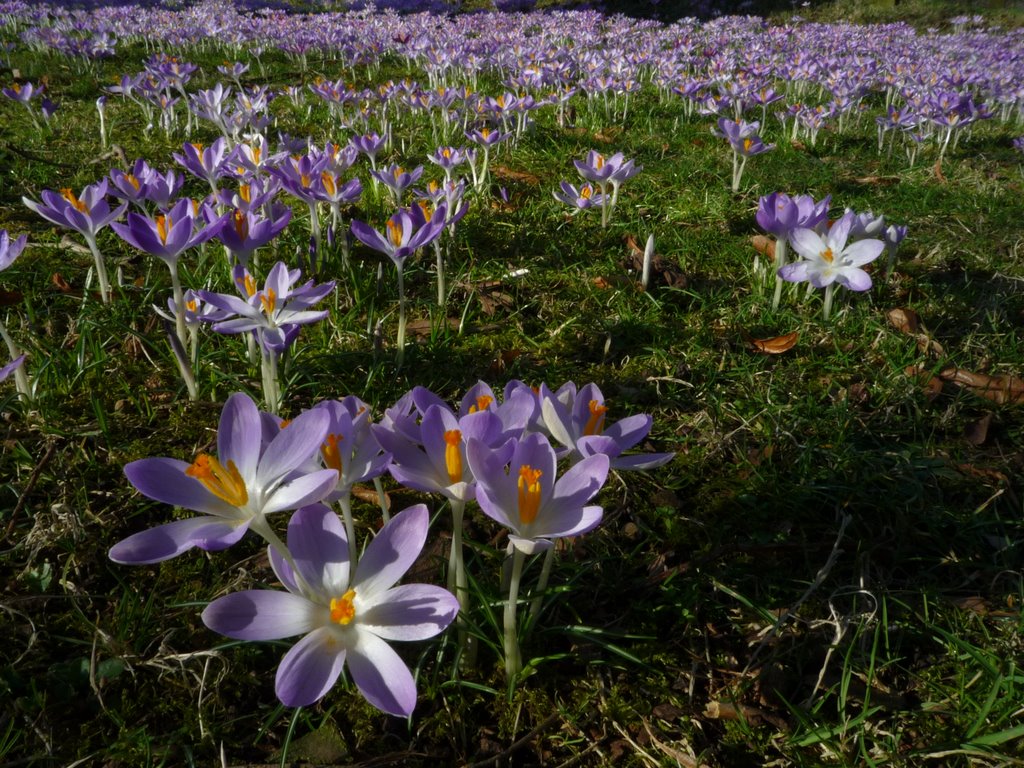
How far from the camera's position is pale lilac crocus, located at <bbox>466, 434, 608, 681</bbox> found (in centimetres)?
104

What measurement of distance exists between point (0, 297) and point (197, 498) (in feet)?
7.01

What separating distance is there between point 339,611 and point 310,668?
88 millimetres

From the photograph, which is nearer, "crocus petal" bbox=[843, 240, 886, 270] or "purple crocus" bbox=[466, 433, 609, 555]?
"purple crocus" bbox=[466, 433, 609, 555]

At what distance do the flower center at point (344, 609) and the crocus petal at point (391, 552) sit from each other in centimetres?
4

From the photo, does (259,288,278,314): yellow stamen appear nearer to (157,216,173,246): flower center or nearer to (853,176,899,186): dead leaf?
(157,216,173,246): flower center

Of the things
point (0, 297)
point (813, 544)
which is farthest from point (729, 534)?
point (0, 297)

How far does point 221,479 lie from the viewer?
1.02 meters

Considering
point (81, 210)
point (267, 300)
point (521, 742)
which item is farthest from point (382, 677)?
point (81, 210)

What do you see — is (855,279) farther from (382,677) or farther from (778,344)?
(382,677)

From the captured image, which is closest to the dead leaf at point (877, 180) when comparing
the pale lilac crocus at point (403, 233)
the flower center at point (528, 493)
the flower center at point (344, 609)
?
the pale lilac crocus at point (403, 233)

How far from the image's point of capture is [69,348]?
2293 millimetres

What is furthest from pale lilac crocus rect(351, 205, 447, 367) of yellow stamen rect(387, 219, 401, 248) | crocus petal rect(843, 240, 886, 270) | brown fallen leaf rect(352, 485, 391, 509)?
crocus petal rect(843, 240, 886, 270)

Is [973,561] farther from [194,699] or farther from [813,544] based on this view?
[194,699]

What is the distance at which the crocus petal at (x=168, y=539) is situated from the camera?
3.11ft
